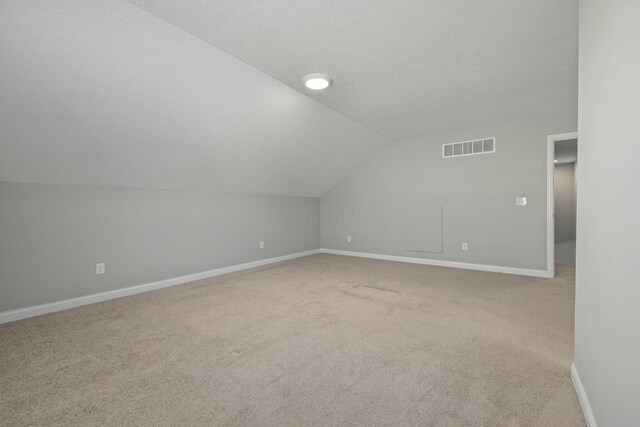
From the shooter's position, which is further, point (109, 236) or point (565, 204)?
point (565, 204)

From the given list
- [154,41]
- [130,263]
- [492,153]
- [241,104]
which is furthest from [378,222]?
[154,41]

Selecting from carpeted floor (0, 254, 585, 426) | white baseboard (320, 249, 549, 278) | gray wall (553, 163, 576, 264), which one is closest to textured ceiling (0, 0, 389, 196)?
carpeted floor (0, 254, 585, 426)

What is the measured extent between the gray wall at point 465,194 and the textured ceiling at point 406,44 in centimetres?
84

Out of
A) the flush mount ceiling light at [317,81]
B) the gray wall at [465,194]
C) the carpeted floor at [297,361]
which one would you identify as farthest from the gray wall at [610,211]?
the gray wall at [465,194]

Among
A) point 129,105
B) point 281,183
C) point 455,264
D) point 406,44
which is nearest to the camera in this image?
point 406,44

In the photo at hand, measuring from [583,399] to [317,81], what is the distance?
2.99 meters

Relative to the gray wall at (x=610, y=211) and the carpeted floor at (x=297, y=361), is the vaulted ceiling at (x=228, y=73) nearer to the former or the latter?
the gray wall at (x=610, y=211)

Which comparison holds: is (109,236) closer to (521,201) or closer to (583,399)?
Result: (583,399)

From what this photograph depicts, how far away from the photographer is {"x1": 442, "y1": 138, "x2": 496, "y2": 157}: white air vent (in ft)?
14.6

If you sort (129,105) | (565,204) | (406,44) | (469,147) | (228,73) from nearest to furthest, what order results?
(406,44)
(129,105)
(228,73)
(469,147)
(565,204)

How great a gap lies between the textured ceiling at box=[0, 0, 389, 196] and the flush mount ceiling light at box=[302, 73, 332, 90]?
12.3 inches

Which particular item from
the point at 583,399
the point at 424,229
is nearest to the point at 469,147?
the point at 424,229

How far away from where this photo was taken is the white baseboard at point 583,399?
4.23 feet

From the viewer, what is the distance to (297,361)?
190 centimetres
